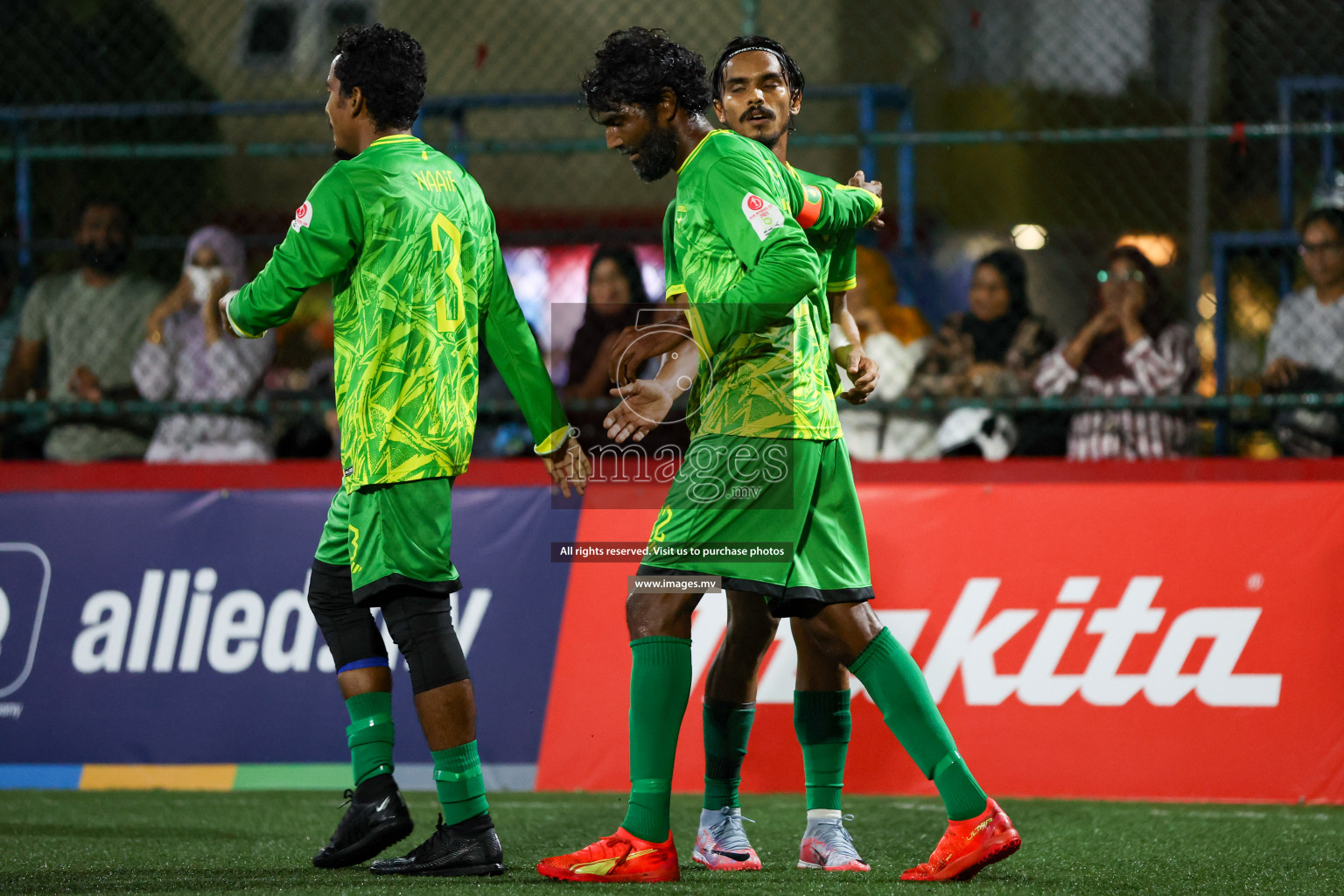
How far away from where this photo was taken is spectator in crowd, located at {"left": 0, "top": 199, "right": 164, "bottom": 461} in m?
6.29

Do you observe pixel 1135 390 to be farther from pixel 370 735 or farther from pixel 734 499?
pixel 370 735

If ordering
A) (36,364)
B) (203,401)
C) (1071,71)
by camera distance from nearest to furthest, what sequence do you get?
(203,401), (36,364), (1071,71)

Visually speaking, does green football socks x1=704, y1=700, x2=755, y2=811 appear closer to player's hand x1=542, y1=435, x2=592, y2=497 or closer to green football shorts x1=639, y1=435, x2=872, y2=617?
green football shorts x1=639, y1=435, x2=872, y2=617

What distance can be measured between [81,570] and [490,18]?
9.12 m

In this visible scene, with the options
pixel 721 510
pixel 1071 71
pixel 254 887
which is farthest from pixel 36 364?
pixel 1071 71

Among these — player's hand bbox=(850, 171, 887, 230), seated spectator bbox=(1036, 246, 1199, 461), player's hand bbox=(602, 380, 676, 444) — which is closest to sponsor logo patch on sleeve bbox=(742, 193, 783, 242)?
player's hand bbox=(602, 380, 676, 444)

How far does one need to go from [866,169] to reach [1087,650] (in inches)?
103

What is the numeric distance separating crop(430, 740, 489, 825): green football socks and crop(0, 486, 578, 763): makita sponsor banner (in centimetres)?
171

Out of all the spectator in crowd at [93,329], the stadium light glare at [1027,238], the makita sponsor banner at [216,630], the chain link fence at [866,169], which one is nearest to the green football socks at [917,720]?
the makita sponsor banner at [216,630]

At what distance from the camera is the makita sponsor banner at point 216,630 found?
523 cm

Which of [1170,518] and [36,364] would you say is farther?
[36,364]

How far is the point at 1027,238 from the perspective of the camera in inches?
327

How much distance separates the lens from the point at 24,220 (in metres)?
7.03

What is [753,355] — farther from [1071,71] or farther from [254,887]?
[1071,71]
